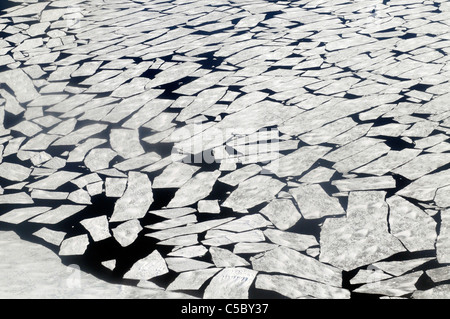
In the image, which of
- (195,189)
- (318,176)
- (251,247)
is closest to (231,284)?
(251,247)

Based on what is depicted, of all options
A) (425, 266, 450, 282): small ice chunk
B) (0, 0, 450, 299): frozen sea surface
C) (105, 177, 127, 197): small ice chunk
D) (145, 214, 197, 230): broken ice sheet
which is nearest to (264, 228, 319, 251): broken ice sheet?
(0, 0, 450, 299): frozen sea surface

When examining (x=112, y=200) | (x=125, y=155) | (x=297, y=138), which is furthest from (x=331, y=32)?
(x=112, y=200)

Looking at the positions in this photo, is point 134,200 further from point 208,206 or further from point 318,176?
point 318,176

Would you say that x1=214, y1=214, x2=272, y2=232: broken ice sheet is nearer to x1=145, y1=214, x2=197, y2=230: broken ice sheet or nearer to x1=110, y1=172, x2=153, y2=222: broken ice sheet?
x1=145, y1=214, x2=197, y2=230: broken ice sheet

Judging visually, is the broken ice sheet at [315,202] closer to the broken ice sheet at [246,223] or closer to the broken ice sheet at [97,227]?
the broken ice sheet at [246,223]

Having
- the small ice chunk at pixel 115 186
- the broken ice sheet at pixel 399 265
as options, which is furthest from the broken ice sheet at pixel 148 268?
the broken ice sheet at pixel 399 265
